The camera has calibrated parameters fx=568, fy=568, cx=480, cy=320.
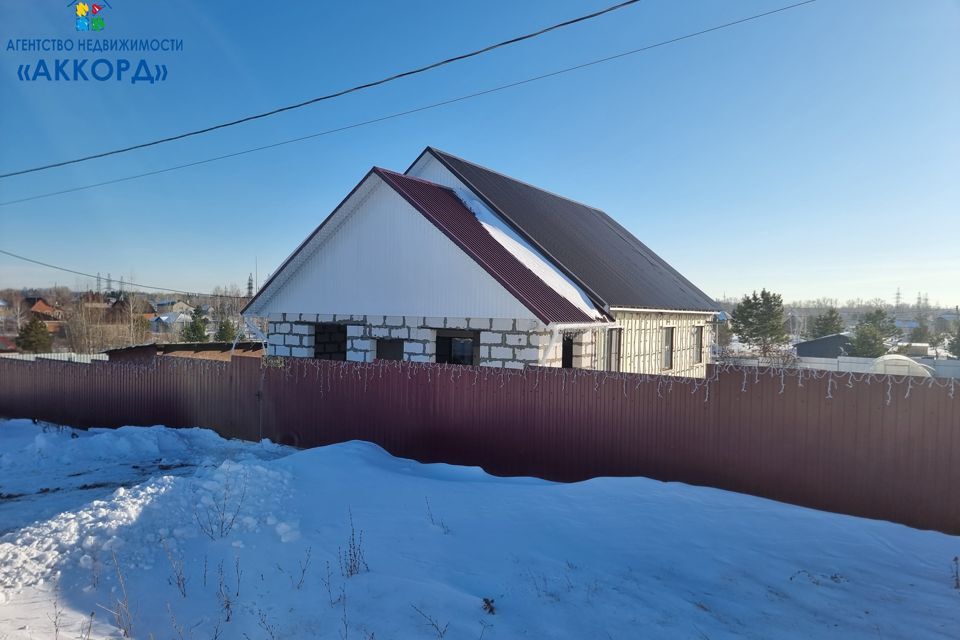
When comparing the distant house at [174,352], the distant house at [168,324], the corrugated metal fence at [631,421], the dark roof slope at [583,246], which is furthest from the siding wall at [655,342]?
the distant house at [168,324]

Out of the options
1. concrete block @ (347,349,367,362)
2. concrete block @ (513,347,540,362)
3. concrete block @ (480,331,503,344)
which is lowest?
concrete block @ (347,349,367,362)

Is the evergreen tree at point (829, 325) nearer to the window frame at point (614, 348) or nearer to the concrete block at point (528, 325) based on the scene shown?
the window frame at point (614, 348)

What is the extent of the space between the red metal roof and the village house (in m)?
0.04

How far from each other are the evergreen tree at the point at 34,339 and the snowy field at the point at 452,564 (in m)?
45.2

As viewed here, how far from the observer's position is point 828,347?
44156 mm

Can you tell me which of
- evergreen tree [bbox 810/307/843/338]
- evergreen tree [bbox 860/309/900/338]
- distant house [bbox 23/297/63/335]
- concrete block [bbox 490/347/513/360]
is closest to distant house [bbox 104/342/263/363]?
concrete block [bbox 490/347/513/360]

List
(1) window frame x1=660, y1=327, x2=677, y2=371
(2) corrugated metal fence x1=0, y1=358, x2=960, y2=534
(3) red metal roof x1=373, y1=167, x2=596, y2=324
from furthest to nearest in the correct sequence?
(1) window frame x1=660, y1=327, x2=677, y2=371 → (3) red metal roof x1=373, y1=167, x2=596, y2=324 → (2) corrugated metal fence x1=0, y1=358, x2=960, y2=534

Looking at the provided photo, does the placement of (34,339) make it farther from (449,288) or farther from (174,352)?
(449,288)

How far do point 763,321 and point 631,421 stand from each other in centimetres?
3990

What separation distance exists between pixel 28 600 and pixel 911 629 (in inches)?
276

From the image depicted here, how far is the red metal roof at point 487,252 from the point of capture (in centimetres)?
1202

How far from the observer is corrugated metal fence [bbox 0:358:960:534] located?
6.77 meters

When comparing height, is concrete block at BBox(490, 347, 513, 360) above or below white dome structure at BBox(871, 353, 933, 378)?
above

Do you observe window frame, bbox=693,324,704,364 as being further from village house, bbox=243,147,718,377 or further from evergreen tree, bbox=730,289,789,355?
evergreen tree, bbox=730,289,789,355
